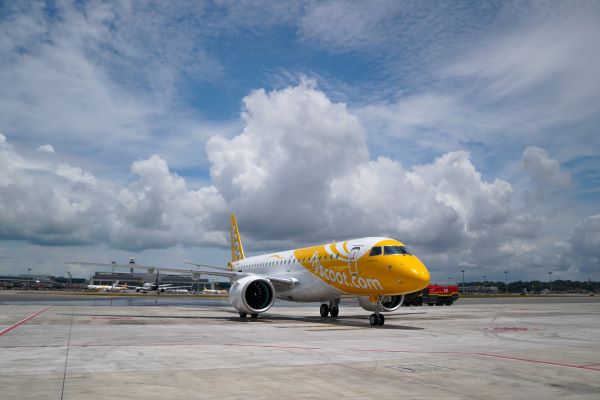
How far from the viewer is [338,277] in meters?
25.3

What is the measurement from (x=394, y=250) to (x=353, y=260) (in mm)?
2609

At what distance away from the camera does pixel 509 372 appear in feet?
31.7

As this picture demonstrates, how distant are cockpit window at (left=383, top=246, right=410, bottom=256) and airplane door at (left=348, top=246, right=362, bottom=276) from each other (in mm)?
1947

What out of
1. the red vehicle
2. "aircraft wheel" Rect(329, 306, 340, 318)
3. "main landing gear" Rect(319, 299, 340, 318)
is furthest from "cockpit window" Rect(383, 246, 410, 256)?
the red vehicle

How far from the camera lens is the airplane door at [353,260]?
78.2 feet

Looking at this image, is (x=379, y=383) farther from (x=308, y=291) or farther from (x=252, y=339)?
(x=308, y=291)

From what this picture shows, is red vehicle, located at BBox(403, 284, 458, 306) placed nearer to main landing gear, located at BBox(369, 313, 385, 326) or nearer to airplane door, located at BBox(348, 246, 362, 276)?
airplane door, located at BBox(348, 246, 362, 276)

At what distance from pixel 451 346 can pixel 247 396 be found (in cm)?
891

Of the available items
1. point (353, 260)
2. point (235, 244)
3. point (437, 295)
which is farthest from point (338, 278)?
point (437, 295)

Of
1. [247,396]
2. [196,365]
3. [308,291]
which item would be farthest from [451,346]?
[308,291]

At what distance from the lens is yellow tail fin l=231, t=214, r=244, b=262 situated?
4643 centimetres

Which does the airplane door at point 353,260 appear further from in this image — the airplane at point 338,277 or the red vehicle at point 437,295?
the red vehicle at point 437,295

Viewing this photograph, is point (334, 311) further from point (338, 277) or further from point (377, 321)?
point (377, 321)

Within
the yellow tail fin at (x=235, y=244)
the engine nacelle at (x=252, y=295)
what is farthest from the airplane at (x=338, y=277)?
the yellow tail fin at (x=235, y=244)
